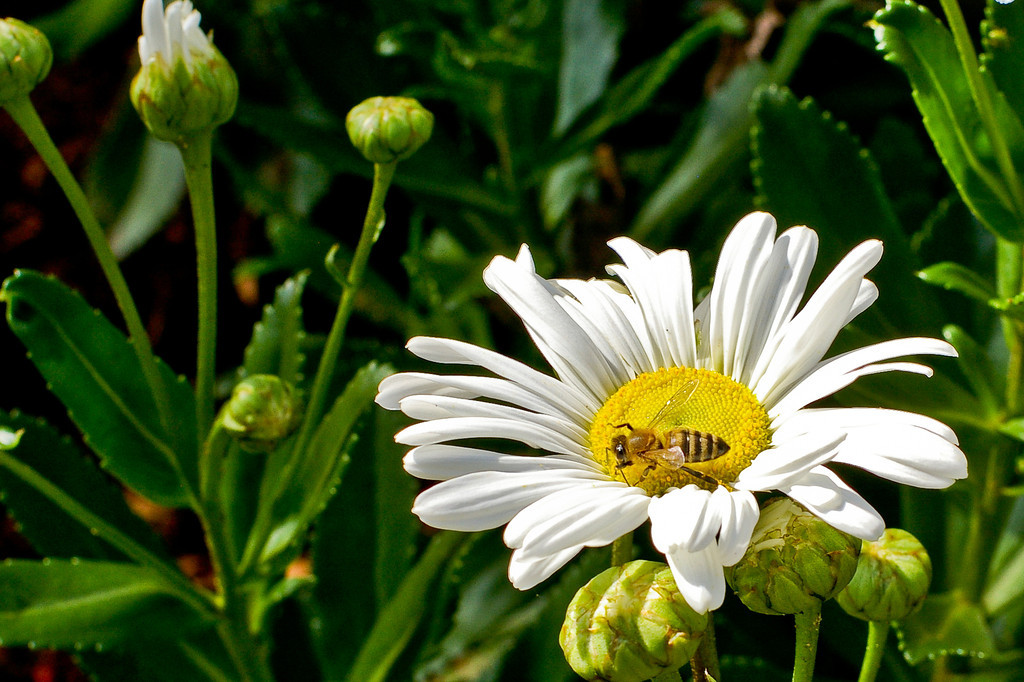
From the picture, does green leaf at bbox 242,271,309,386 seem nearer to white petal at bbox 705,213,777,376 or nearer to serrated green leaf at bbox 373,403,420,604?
serrated green leaf at bbox 373,403,420,604

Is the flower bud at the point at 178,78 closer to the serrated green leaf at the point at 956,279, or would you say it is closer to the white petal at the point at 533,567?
the white petal at the point at 533,567

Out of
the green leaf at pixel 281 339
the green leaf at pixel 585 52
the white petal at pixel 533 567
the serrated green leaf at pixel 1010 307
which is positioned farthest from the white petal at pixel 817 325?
the green leaf at pixel 585 52

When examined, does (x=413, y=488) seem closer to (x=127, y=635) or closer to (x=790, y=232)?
(x=127, y=635)

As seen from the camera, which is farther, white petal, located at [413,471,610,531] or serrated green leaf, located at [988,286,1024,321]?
serrated green leaf, located at [988,286,1024,321]

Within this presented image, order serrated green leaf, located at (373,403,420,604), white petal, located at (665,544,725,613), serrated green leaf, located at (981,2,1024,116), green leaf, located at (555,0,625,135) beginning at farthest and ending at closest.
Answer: green leaf, located at (555,0,625,135), serrated green leaf, located at (373,403,420,604), serrated green leaf, located at (981,2,1024,116), white petal, located at (665,544,725,613)

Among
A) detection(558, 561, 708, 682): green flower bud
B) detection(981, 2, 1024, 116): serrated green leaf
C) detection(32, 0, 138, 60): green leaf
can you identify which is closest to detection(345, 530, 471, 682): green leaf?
detection(558, 561, 708, 682): green flower bud

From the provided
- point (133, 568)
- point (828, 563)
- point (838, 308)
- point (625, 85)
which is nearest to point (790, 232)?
point (838, 308)
